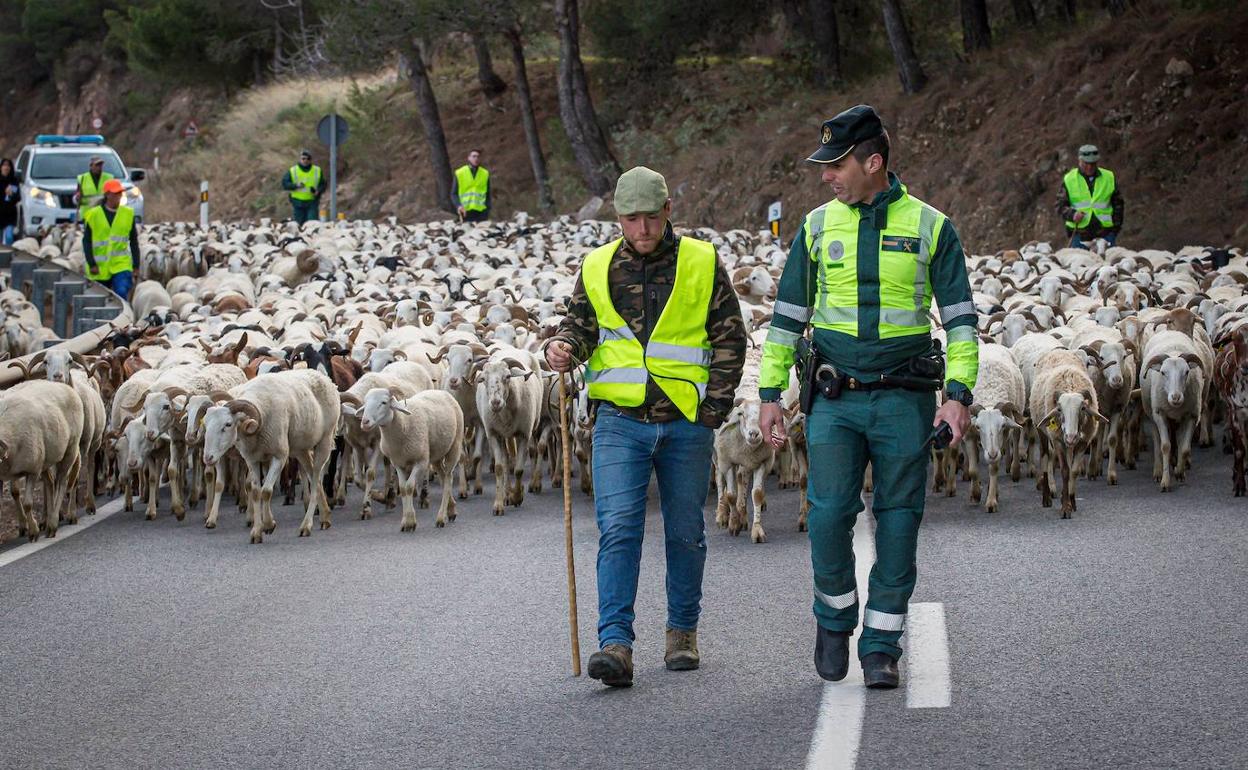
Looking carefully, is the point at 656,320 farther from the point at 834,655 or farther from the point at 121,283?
→ the point at 121,283

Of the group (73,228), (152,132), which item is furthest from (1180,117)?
(152,132)

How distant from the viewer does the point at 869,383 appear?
21.2ft

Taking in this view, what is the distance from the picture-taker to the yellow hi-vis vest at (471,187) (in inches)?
1382

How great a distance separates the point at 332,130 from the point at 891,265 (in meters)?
30.8

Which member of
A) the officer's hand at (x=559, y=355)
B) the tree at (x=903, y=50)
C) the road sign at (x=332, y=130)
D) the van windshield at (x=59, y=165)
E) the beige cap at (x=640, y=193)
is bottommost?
the officer's hand at (x=559, y=355)

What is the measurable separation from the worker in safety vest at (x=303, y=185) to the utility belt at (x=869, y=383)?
98.6ft

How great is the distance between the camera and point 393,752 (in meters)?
5.94

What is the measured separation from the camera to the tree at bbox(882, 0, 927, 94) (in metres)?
33.0

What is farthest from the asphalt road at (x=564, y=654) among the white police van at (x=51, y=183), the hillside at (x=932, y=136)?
the white police van at (x=51, y=183)

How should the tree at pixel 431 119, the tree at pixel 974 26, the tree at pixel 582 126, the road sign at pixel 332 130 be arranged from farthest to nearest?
1. the tree at pixel 431 119
2. the tree at pixel 582 126
3. the road sign at pixel 332 130
4. the tree at pixel 974 26

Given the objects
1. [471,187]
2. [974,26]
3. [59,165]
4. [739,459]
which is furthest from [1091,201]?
[59,165]

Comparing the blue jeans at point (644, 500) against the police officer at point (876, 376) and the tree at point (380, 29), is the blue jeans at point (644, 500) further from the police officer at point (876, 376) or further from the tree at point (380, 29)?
the tree at point (380, 29)

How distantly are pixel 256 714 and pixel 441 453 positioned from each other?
236 inches

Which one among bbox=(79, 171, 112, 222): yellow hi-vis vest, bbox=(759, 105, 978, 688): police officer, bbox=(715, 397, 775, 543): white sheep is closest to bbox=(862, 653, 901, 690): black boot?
bbox=(759, 105, 978, 688): police officer
